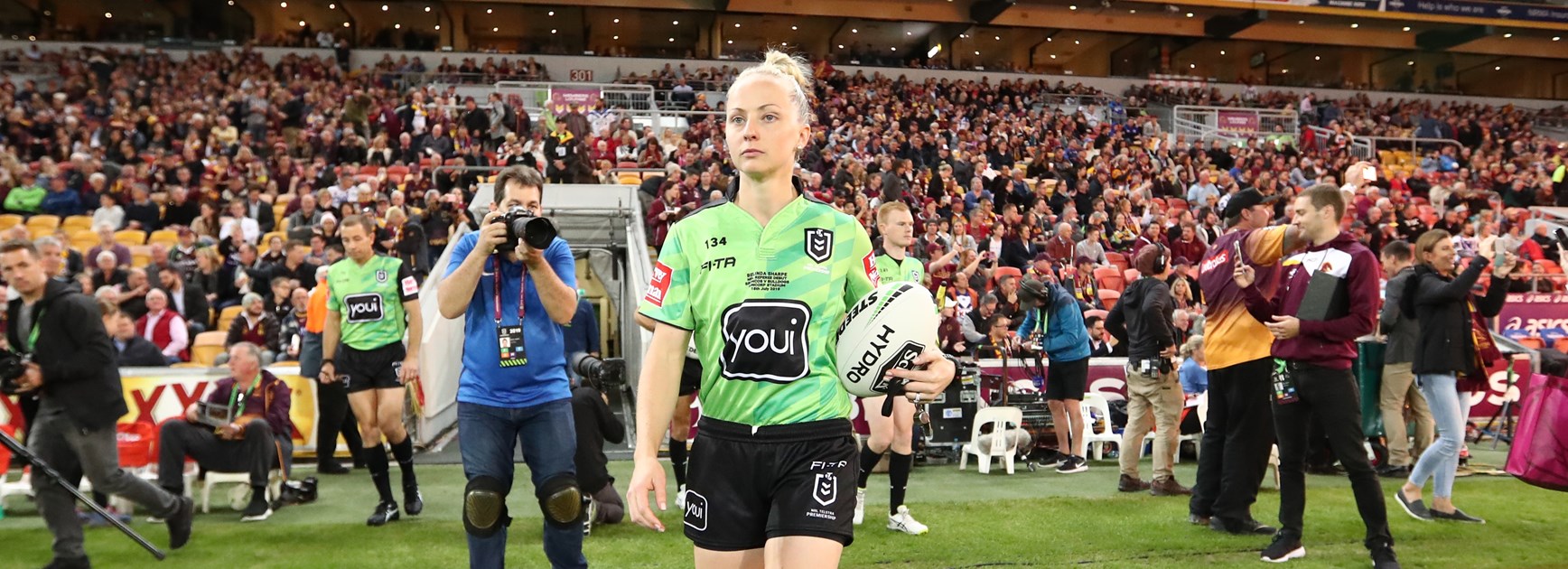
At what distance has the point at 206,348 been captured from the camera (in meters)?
11.4

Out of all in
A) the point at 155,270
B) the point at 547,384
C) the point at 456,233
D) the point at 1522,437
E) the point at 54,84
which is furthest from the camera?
the point at 54,84

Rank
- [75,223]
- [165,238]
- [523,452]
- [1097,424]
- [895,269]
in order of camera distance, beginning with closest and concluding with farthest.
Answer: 1. [523,452]
2. [895,269]
3. [1097,424]
4. [165,238]
5. [75,223]

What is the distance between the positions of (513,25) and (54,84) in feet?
49.7

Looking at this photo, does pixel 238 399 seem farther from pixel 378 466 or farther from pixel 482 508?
pixel 482 508

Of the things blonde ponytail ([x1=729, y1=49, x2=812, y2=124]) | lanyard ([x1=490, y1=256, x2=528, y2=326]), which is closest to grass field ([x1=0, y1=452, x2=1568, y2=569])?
lanyard ([x1=490, y1=256, x2=528, y2=326])

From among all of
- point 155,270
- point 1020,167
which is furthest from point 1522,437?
point 1020,167

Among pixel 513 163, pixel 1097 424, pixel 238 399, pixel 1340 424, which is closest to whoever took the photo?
pixel 1340 424

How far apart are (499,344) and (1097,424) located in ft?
24.0

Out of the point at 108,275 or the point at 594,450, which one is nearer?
the point at 594,450

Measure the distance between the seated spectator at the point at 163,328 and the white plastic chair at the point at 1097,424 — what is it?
8620 mm

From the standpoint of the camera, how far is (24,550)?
6.36 metres

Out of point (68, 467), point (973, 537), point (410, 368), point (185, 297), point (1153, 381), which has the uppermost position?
point (185, 297)

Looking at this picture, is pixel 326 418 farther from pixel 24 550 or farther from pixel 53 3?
pixel 53 3

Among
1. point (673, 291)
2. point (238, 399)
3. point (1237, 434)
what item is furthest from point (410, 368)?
point (1237, 434)
